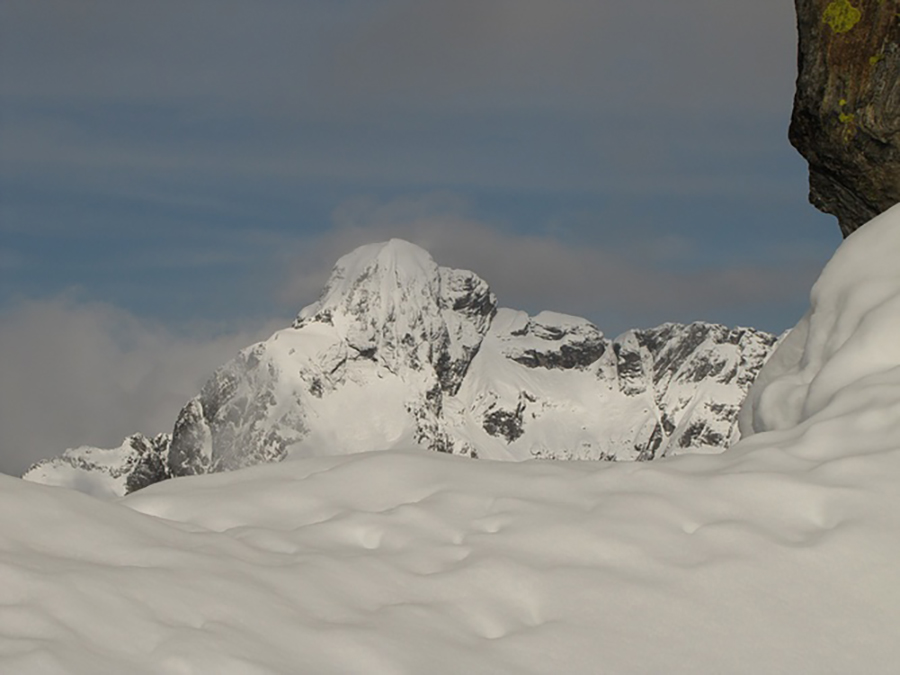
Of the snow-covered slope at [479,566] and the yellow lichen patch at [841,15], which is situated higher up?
the yellow lichen patch at [841,15]

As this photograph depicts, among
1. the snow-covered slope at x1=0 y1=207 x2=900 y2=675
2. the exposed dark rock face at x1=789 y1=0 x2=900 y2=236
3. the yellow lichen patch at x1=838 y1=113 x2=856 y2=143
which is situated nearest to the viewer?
the snow-covered slope at x1=0 y1=207 x2=900 y2=675

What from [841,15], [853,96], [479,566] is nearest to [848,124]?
[853,96]

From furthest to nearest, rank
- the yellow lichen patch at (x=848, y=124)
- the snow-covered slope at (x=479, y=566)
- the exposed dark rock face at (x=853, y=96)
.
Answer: the yellow lichen patch at (x=848, y=124) → the exposed dark rock face at (x=853, y=96) → the snow-covered slope at (x=479, y=566)

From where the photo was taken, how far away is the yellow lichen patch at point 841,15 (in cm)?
1241

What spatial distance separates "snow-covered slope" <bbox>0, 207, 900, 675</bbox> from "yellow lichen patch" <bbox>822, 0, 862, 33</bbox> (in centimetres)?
606

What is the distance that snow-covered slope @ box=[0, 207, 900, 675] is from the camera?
16.4 feet

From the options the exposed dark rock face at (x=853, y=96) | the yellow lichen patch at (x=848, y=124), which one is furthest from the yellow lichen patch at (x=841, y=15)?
the yellow lichen patch at (x=848, y=124)

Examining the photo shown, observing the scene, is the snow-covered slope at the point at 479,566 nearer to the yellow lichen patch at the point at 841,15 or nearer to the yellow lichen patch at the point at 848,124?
the yellow lichen patch at the point at 848,124

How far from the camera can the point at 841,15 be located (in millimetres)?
12500

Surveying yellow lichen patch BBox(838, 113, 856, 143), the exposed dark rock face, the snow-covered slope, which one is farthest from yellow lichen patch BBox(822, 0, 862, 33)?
the snow-covered slope

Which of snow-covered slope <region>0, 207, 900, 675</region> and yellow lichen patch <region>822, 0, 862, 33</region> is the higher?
yellow lichen patch <region>822, 0, 862, 33</region>

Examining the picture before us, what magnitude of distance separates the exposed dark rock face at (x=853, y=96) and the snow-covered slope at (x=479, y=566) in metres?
5.21

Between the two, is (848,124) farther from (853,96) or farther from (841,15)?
(841,15)

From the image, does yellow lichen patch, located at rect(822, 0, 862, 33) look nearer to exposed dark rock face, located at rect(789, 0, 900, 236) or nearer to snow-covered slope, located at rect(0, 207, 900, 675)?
exposed dark rock face, located at rect(789, 0, 900, 236)
